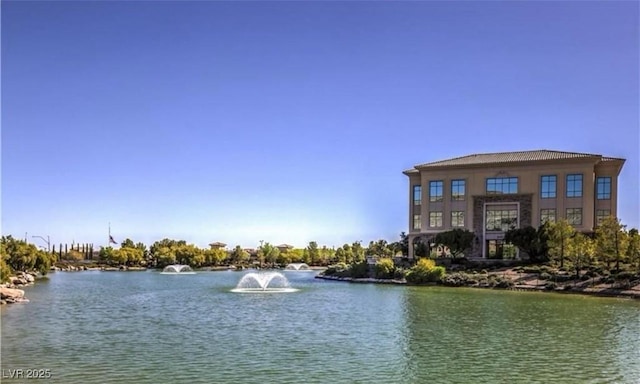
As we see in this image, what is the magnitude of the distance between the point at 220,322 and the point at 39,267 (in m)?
42.3

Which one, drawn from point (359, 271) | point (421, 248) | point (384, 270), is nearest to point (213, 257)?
point (421, 248)

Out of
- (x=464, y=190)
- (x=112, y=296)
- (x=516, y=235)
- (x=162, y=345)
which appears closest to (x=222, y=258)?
(x=464, y=190)

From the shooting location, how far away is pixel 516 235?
167 ft

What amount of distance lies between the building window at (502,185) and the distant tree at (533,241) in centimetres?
621

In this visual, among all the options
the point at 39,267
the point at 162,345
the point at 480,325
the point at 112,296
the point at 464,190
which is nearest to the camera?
the point at 162,345

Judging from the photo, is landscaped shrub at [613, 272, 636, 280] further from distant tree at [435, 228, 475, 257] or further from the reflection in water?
distant tree at [435, 228, 475, 257]

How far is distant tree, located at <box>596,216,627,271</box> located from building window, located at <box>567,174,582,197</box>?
12.8 m

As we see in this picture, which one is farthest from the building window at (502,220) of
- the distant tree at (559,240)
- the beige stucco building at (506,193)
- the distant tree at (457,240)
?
the distant tree at (559,240)

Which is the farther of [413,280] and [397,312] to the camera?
[413,280]

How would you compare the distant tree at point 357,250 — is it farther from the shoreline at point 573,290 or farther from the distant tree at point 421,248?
the shoreline at point 573,290

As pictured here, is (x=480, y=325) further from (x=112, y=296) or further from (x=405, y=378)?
(x=112, y=296)

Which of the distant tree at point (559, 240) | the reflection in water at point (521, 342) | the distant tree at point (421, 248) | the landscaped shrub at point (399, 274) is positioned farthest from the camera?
the distant tree at point (421, 248)

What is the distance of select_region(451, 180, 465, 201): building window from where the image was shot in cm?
5928

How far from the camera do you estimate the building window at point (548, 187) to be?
5478 centimetres
